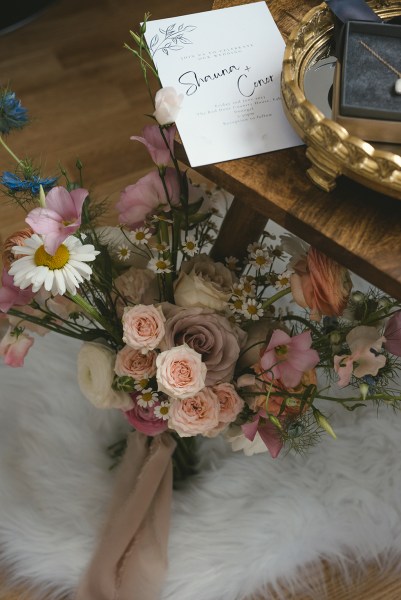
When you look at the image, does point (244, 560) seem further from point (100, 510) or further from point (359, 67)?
point (359, 67)

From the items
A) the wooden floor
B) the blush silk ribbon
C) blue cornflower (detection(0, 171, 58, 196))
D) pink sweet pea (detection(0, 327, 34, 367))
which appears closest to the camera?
blue cornflower (detection(0, 171, 58, 196))

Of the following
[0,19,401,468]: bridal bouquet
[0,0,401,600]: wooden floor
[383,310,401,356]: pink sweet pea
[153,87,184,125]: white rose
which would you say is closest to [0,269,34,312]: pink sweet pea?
[0,19,401,468]: bridal bouquet

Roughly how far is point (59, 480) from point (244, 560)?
0.29 metres

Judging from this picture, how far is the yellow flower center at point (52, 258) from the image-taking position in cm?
53

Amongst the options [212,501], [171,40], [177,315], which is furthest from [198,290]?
[212,501]

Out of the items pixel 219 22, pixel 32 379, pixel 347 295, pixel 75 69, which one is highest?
pixel 219 22

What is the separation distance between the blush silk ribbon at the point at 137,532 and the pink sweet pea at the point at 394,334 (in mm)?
367

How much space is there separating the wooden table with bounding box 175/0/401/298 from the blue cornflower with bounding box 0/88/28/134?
6.6 inches

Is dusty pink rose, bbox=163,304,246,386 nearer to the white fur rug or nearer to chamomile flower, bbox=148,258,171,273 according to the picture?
chamomile flower, bbox=148,258,171,273

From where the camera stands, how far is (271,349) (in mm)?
610

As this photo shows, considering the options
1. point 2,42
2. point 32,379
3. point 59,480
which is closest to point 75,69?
point 2,42

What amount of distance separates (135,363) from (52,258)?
0.17 m

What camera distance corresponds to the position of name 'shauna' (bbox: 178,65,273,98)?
62cm

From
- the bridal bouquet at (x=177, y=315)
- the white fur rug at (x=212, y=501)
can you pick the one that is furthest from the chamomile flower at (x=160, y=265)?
the white fur rug at (x=212, y=501)
